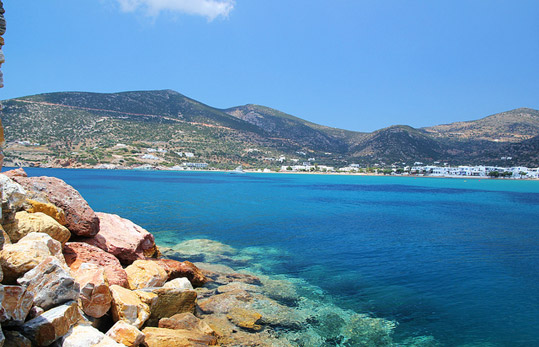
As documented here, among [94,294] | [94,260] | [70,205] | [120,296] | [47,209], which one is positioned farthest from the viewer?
[70,205]

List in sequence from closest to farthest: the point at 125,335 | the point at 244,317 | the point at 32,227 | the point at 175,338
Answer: the point at 125,335 → the point at 175,338 → the point at 32,227 → the point at 244,317

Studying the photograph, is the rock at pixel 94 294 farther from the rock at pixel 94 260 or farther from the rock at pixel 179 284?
the rock at pixel 179 284

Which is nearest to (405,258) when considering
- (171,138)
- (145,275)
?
(145,275)

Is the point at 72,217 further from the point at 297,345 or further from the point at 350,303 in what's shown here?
the point at 350,303

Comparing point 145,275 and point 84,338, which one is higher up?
point 84,338

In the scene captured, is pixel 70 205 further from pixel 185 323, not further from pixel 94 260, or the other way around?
pixel 185 323

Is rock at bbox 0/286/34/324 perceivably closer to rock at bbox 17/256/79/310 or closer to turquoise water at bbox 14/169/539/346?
rock at bbox 17/256/79/310

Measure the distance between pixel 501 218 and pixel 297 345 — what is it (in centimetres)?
3394

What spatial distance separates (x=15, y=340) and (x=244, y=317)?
5727 millimetres

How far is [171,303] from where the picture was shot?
8.75m

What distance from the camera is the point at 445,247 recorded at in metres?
20.3

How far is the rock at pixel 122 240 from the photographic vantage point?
1158 cm

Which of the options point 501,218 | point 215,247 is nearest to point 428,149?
point 501,218

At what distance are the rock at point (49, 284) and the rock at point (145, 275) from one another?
3.44 meters
